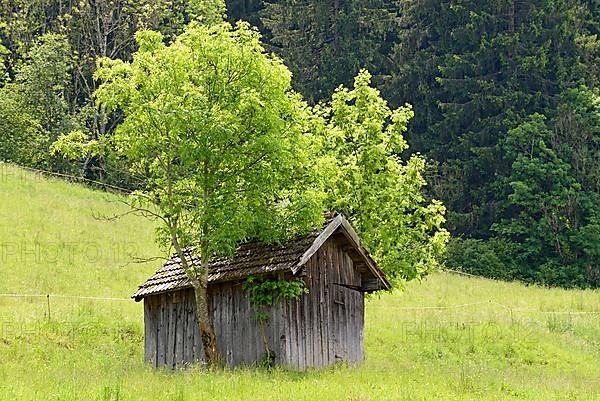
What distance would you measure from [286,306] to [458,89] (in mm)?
46554

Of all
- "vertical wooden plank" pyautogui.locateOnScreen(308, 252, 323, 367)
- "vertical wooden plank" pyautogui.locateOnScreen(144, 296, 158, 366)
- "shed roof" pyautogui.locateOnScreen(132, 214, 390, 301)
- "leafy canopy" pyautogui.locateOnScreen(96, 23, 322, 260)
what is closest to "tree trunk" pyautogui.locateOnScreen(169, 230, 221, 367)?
"shed roof" pyautogui.locateOnScreen(132, 214, 390, 301)

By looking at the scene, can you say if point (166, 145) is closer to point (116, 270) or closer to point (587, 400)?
point (587, 400)

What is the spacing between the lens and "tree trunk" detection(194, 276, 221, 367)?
67.9 feet

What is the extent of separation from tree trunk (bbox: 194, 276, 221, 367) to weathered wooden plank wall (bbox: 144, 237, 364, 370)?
398 millimetres

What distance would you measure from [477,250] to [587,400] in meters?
40.5

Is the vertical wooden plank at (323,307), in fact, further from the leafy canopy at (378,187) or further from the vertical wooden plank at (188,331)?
the vertical wooden plank at (188,331)

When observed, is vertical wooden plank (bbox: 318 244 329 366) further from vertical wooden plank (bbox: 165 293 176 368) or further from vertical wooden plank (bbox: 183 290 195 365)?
vertical wooden plank (bbox: 165 293 176 368)

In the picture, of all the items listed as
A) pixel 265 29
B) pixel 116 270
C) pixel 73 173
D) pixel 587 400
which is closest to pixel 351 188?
pixel 587 400

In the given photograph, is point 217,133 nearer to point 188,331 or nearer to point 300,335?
point 300,335

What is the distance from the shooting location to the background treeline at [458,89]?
5638 cm

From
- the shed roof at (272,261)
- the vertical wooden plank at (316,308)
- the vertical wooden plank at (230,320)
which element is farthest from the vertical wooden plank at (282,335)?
the vertical wooden plank at (230,320)

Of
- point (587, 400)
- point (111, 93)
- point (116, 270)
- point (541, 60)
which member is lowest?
point (587, 400)

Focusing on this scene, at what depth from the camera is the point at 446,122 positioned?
6306cm

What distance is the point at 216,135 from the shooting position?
1867 cm
